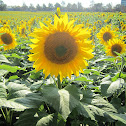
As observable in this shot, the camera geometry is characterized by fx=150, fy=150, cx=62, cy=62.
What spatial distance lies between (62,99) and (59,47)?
59 cm

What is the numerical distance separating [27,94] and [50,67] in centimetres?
41

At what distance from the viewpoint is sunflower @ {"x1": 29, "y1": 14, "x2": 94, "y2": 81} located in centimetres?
162

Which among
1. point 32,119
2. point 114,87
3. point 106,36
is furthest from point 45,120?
point 106,36

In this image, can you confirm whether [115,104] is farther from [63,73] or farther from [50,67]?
[50,67]

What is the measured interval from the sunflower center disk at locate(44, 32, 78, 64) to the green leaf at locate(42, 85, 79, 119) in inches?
14.7

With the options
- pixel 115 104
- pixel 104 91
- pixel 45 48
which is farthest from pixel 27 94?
pixel 115 104

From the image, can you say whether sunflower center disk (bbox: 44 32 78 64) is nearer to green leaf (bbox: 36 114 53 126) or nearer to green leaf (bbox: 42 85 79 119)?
green leaf (bbox: 42 85 79 119)

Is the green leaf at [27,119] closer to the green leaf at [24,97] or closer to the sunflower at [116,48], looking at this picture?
the green leaf at [24,97]

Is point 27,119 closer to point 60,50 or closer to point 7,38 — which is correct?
point 60,50

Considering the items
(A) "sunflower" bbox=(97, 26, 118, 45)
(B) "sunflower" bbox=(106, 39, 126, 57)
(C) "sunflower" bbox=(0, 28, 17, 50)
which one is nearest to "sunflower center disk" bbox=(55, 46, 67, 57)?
(B) "sunflower" bbox=(106, 39, 126, 57)

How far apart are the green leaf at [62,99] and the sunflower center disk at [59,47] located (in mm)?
373

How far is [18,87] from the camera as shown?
170 cm

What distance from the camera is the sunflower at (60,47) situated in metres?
1.62

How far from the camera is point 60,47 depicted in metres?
1.69
